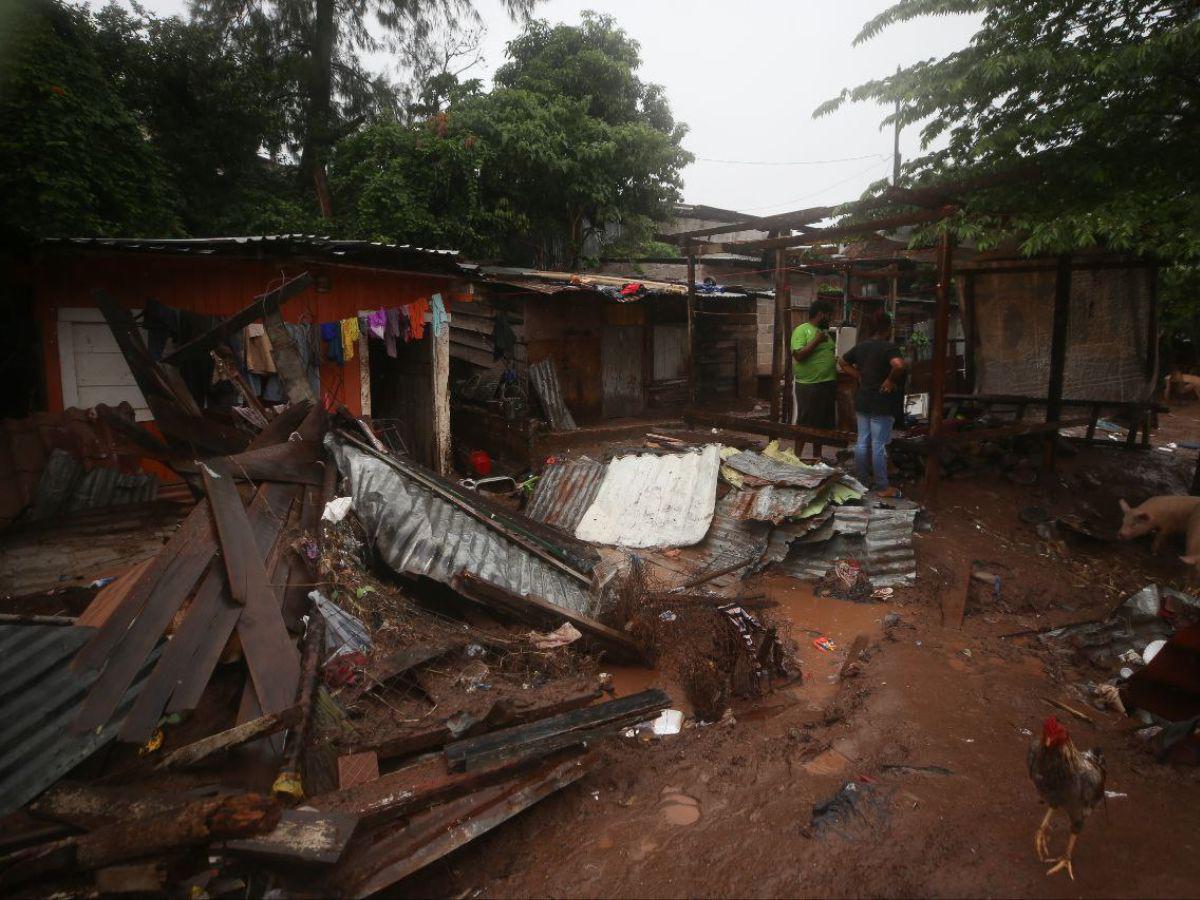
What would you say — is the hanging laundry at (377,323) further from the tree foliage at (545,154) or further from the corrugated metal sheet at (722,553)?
the tree foliage at (545,154)

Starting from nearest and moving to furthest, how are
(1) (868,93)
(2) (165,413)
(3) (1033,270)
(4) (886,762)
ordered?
(4) (886,762) < (2) (165,413) < (1) (868,93) < (3) (1033,270)

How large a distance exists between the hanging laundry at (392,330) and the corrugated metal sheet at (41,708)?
6.04m

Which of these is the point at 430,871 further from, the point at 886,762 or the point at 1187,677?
the point at 1187,677

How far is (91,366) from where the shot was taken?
7.73 meters

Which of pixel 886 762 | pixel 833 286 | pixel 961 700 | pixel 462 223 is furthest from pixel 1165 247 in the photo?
pixel 833 286

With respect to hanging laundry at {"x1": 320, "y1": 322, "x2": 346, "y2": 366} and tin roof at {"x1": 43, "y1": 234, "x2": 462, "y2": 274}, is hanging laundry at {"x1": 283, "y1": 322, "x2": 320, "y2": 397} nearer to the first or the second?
hanging laundry at {"x1": 320, "y1": 322, "x2": 346, "y2": 366}

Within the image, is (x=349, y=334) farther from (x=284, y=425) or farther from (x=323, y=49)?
(x=323, y=49)

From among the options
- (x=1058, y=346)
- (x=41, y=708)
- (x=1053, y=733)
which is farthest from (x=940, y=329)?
(x=41, y=708)

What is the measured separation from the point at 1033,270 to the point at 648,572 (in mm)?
7560

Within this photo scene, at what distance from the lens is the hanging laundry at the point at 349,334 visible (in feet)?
29.0

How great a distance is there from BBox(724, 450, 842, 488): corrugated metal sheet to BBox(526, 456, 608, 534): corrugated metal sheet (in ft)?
6.00

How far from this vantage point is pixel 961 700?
466 centimetres

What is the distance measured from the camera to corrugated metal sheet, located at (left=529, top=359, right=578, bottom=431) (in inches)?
495

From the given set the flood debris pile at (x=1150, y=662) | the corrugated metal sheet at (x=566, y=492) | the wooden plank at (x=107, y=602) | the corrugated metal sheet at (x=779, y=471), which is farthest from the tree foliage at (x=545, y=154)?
the flood debris pile at (x=1150, y=662)
